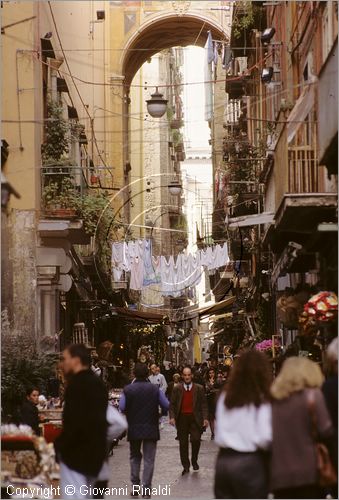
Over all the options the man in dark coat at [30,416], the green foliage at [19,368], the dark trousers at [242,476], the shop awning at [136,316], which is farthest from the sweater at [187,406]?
the shop awning at [136,316]

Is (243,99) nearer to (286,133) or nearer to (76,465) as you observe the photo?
(286,133)

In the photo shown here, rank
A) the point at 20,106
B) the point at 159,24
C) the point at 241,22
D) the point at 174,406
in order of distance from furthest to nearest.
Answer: the point at 159,24, the point at 241,22, the point at 20,106, the point at 174,406

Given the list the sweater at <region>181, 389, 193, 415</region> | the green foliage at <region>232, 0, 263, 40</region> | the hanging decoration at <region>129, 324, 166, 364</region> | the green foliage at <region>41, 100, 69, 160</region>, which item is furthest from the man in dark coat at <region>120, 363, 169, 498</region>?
the hanging decoration at <region>129, 324, 166, 364</region>

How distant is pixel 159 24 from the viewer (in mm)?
58781

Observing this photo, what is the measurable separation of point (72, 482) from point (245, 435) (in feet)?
5.33

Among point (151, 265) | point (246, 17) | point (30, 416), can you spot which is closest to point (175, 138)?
point (151, 265)

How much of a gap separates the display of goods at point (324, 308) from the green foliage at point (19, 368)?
14.2ft

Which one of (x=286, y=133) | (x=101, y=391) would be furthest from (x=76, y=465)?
(x=286, y=133)

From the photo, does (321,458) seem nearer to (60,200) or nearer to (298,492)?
(298,492)

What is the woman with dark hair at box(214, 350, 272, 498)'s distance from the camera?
938 cm

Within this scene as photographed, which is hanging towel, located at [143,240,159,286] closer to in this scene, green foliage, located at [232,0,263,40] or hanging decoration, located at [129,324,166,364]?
green foliage, located at [232,0,263,40]

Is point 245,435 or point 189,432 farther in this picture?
point 189,432

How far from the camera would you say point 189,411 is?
2022 cm

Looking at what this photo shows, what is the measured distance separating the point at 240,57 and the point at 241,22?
5040 mm
